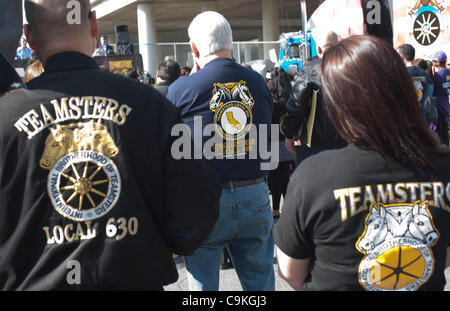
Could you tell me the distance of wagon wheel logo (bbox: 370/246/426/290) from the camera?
4.82ft

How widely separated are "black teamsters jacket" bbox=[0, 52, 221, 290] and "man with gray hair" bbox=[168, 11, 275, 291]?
3.34ft

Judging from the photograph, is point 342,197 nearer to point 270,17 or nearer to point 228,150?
point 228,150

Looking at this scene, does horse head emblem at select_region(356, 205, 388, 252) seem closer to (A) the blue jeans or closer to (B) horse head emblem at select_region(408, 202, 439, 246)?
(B) horse head emblem at select_region(408, 202, 439, 246)

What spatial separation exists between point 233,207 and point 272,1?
895 inches

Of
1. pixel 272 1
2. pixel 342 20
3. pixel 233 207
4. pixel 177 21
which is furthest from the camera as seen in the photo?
pixel 177 21

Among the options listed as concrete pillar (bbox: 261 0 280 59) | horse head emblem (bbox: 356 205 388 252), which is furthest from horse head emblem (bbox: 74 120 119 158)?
concrete pillar (bbox: 261 0 280 59)

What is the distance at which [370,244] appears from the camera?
1.47 m

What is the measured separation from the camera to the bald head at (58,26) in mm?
1599

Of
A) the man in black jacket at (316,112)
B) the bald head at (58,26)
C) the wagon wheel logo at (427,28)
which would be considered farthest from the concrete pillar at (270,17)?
the bald head at (58,26)

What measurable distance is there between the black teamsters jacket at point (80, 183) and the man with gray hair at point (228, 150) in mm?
1018

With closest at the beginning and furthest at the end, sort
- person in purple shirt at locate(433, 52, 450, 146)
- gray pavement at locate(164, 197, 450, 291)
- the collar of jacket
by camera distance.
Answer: the collar of jacket < gray pavement at locate(164, 197, 450, 291) < person in purple shirt at locate(433, 52, 450, 146)

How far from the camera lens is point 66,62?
Result: 5.23 ft
